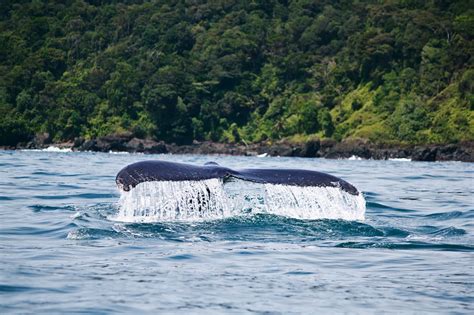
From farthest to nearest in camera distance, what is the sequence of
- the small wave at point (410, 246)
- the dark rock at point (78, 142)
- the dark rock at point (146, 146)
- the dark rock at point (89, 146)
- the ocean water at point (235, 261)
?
the dark rock at point (78, 142)
the dark rock at point (146, 146)
the dark rock at point (89, 146)
the small wave at point (410, 246)
the ocean water at point (235, 261)

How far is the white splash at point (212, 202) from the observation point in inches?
410

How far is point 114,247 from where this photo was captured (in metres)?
9.47

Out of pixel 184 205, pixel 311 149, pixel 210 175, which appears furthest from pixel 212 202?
pixel 311 149

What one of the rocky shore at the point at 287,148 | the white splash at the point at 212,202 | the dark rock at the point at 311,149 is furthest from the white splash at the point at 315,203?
the dark rock at the point at 311,149

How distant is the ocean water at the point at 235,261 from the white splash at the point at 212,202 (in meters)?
0.07

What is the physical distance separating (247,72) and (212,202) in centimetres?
9638

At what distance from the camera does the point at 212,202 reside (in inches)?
458

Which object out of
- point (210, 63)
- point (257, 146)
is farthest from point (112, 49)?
point (257, 146)

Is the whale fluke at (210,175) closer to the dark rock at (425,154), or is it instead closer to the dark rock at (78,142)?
the dark rock at (425,154)

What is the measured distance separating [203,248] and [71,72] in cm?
11480

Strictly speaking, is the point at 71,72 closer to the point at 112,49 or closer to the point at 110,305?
the point at 112,49

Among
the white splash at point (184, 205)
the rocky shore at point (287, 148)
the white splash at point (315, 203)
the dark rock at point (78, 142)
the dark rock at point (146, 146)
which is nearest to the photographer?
the white splash at point (315, 203)

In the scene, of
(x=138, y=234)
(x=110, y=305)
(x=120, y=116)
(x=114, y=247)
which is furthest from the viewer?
(x=120, y=116)

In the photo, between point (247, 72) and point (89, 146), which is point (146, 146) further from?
point (247, 72)
